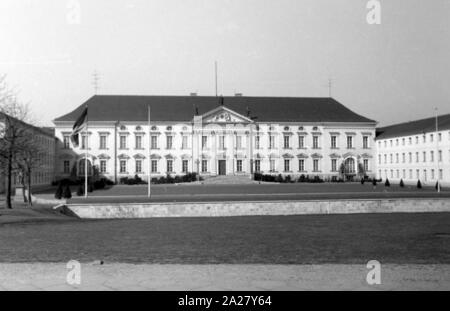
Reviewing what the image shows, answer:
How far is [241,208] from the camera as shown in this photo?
26594 mm

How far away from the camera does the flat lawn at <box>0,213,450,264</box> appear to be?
11.1m

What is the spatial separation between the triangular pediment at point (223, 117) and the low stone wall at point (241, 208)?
37.1 m

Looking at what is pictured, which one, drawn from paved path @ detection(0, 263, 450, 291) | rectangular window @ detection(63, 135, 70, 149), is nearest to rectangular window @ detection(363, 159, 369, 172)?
rectangular window @ detection(63, 135, 70, 149)

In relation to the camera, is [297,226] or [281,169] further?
[281,169]

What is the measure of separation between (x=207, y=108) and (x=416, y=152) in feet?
89.6

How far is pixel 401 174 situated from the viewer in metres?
60.1

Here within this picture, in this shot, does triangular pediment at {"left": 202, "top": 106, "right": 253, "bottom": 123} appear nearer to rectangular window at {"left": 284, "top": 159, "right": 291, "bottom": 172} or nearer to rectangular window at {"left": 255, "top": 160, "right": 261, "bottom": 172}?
rectangular window at {"left": 255, "top": 160, "right": 261, "bottom": 172}

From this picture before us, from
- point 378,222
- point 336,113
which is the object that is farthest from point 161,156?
point 378,222

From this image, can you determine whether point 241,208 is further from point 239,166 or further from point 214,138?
point 214,138

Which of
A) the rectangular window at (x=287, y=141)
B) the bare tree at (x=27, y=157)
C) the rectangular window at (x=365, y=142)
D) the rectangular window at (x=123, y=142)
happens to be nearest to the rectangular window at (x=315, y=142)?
the rectangular window at (x=287, y=141)

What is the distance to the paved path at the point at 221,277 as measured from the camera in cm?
804

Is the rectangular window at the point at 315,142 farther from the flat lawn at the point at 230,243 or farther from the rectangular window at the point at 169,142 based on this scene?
the flat lawn at the point at 230,243
